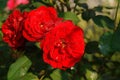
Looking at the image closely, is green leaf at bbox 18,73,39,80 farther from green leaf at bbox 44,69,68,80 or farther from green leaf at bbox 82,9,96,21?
green leaf at bbox 82,9,96,21

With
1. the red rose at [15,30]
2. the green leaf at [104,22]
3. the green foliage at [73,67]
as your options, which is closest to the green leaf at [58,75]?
the green foliage at [73,67]

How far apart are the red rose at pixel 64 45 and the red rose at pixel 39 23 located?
0.04 metres

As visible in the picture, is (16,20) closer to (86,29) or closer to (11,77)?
(11,77)

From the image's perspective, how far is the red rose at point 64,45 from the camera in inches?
76.1

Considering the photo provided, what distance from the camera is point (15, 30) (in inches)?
81.7

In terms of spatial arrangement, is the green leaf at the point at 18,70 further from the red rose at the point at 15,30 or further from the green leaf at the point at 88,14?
the green leaf at the point at 88,14

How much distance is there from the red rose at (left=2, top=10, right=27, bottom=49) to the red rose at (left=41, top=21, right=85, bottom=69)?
0.57 feet

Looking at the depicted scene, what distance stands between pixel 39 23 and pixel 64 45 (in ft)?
0.46

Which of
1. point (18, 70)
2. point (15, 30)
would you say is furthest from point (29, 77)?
point (15, 30)

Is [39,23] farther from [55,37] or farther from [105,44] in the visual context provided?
[105,44]

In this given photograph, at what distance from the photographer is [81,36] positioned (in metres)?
1.95

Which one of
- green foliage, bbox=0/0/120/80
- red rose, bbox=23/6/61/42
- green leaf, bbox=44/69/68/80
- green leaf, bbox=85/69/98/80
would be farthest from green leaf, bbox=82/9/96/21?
red rose, bbox=23/6/61/42

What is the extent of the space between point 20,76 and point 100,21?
54 centimetres

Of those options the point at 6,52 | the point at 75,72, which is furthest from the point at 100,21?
the point at 6,52
